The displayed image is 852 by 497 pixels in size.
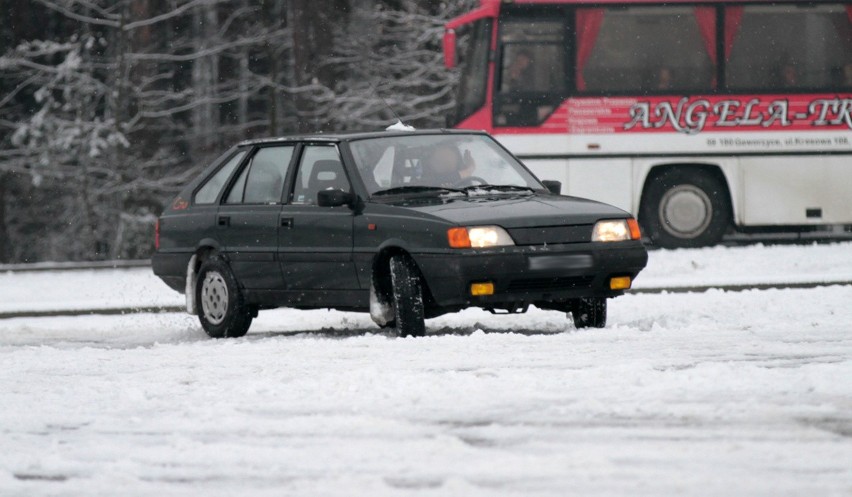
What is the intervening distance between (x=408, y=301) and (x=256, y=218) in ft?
6.13

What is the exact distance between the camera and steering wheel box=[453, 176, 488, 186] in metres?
11.8

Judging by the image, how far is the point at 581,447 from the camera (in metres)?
6.38

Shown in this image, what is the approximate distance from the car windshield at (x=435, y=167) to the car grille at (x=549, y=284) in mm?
991

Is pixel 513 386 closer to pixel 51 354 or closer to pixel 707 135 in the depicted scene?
pixel 51 354

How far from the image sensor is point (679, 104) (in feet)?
73.7

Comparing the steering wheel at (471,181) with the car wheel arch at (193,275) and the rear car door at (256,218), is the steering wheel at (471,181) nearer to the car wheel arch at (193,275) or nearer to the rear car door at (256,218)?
the rear car door at (256,218)

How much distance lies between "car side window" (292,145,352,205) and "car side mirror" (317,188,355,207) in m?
0.27

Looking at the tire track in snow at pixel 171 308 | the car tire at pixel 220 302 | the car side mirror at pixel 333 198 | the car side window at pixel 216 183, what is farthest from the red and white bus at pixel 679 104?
the car side mirror at pixel 333 198

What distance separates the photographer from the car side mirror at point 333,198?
11.5 m

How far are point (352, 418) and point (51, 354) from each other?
155 inches

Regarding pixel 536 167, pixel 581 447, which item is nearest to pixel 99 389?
pixel 581 447

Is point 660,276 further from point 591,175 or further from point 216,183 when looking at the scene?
point 216,183

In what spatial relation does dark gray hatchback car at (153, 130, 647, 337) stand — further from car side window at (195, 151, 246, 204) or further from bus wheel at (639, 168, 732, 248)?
bus wheel at (639, 168, 732, 248)

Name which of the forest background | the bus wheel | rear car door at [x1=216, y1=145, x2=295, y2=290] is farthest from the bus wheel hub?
rear car door at [x1=216, y1=145, x2=295, y2=290]
